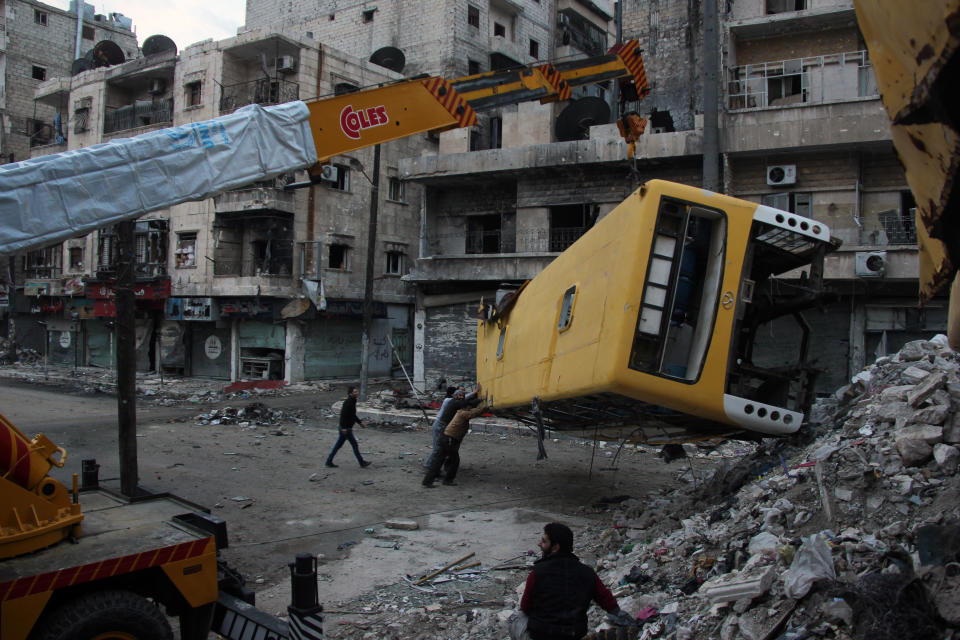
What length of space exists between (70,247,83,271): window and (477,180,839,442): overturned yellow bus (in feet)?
104

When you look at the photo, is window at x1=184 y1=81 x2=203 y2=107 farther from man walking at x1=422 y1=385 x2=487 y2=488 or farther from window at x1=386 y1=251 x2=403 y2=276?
man walking at x1=422 y1=385 x2=487 y2=488

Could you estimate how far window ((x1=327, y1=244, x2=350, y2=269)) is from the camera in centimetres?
2719

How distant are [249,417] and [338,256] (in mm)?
11300

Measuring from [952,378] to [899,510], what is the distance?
5.21ft

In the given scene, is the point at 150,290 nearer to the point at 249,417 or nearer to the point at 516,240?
the point at 249,417

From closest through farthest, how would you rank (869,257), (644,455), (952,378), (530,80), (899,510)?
(899,510)
(952,378)
(530,80)
(644,455)
(869,257)

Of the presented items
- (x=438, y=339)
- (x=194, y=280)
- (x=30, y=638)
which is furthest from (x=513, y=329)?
(x=194, y=280)

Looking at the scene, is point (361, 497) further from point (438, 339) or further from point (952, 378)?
point (438, 339)

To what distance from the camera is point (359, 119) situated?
7.51m

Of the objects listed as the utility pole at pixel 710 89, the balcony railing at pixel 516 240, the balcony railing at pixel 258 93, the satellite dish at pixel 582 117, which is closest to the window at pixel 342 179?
the balcony railing at pixel 258 93

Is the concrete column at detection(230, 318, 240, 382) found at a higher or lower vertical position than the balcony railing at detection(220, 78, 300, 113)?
lower

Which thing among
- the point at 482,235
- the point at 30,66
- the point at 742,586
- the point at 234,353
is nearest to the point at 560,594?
the point at 742,586

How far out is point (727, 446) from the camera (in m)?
14.3

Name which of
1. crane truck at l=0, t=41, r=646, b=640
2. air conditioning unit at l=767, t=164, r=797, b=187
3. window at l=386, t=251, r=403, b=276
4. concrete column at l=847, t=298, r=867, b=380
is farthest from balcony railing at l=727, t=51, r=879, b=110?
crane truck at l=0, t=41, r=646, b=640
